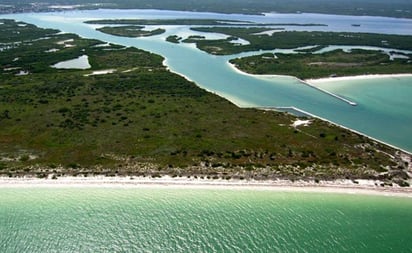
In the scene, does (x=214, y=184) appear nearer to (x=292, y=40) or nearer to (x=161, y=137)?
(x=161, y=137)

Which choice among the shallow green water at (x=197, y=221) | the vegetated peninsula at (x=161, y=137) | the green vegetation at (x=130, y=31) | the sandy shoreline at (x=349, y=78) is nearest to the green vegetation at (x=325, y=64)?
the sandy shoreline at (x=349, y=78)

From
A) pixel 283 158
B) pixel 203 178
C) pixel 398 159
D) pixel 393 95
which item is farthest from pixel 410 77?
pixel 203 178

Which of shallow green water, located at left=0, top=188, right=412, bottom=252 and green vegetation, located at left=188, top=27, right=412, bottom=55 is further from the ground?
green vegetation, located at left=188, top=27, right=412, bottom=55

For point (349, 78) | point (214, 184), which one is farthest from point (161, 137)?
point (349, 78)

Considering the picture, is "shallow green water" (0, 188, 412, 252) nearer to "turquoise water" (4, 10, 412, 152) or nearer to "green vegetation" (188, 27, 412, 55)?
"turquoise water" (4, 10, 412, 152)

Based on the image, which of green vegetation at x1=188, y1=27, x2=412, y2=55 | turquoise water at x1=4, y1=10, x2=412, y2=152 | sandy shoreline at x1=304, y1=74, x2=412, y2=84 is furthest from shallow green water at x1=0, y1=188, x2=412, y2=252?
green vegetation at x1=188, y1=27, x2=412, y2=55

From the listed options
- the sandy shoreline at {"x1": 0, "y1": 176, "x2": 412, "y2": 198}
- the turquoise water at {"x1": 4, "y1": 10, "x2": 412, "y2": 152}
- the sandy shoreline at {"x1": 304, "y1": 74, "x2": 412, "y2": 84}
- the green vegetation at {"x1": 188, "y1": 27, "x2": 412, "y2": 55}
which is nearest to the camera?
the sandy shoreline at {"x1": 0, "y1": 176, "x2": 412, "y2": 198}
